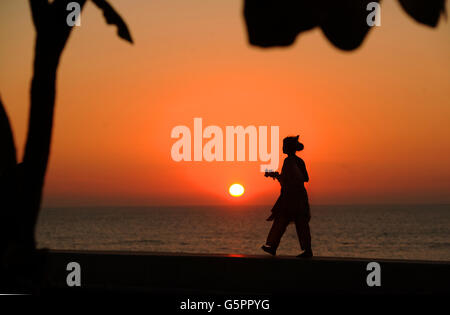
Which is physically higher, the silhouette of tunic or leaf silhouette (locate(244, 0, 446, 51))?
leaf silhouette (locate(244, 0, 446, 51))

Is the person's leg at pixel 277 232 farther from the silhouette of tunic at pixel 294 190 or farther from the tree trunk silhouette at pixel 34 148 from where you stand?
the tree trunk silhouette at pixel 34 148

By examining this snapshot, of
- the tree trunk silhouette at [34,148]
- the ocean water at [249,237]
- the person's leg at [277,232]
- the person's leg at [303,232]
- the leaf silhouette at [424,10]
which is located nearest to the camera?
the leaf silhouette at [424,10]

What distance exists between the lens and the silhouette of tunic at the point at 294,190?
8594mm

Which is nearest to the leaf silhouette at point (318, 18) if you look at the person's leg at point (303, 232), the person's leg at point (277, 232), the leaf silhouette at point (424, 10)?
the leaf silhouette at point (424, 10)

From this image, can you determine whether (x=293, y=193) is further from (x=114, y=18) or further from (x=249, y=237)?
(x=249, y=237)

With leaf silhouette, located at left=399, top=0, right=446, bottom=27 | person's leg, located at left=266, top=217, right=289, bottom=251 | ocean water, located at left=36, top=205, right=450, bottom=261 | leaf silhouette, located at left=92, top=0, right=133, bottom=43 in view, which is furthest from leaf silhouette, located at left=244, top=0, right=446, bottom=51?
ocean water, located at left=36, top=205, right=450, bottom=261

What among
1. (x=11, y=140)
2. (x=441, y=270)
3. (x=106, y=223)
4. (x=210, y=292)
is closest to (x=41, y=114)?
(x=11, y=140)

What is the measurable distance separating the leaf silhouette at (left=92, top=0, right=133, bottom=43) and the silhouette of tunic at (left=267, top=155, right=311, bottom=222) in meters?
3.90

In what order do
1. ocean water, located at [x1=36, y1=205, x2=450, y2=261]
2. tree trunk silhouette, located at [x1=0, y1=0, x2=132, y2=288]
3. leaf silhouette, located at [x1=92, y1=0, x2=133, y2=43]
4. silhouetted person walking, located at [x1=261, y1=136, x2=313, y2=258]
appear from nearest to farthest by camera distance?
tree trunk silhouette, located at [x1=0, y1=0, x2=132, y2=288] → leaf silhouette, located at [x1=92, y1=0, x2=133, y2=43] → silhouetted person walking, located at [x1=261, y1=136, x2=313, y2=258] → ocean water, located at [x1=36, y1=205, x2=450, y2=261]

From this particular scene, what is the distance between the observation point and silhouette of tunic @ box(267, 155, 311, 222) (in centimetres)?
859

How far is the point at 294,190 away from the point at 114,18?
4179 mm

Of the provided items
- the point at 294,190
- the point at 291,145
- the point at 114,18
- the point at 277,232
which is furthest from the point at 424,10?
the point at 277,232

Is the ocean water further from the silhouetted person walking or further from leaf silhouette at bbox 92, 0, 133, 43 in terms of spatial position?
leaf silhouette at bbox 92, 0, 133, 43

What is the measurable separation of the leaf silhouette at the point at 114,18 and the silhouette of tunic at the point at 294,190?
390cm
